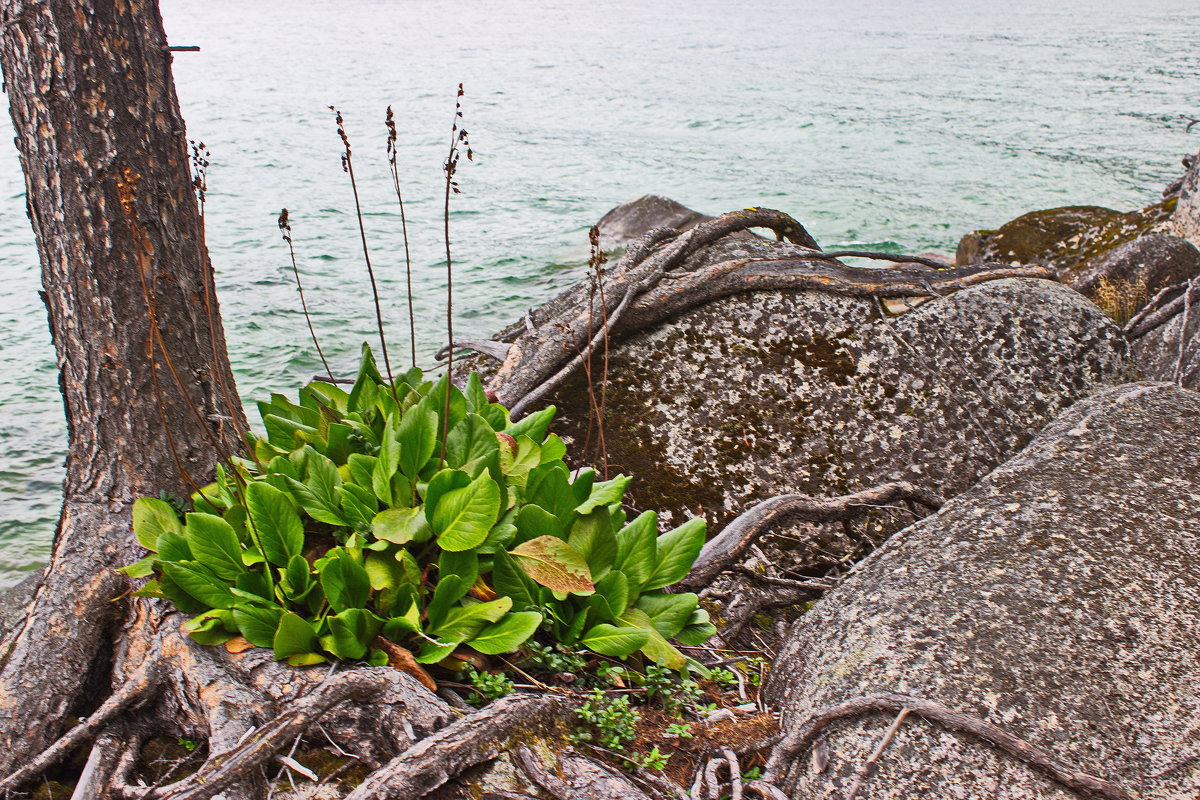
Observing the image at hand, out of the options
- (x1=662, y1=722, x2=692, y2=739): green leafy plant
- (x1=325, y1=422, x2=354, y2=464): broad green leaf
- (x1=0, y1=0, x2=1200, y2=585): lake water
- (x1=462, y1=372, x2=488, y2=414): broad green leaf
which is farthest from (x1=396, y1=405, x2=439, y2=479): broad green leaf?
(x1=0, y1=0, x2=1200, y2=585): lake water

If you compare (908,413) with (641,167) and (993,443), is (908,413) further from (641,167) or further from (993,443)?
(641,167)

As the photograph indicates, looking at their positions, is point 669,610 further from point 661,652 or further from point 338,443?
point 338,443

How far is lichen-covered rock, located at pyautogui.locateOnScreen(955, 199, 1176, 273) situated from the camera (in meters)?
8.70

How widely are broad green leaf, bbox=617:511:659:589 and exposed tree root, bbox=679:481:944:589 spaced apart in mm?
453

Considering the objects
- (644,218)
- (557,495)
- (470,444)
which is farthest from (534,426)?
(644,218)

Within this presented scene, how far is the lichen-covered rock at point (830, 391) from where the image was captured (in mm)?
4055

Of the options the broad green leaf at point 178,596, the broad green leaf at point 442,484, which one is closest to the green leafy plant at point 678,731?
the broad green leaf at point 442,484

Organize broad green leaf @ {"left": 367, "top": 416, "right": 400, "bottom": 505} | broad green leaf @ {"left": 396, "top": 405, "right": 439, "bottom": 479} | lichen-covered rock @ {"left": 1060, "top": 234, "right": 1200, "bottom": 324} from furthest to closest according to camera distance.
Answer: lichen-covered rock @ {"left": 1060, "top": 234, "right": 1200, "bottom": 324} < broad green leaf @ {"left": 396, "top": 405, "right": 439, "bottom": 479} < broad green leaf @ {"left": 367, "top": 416, "right": 400, "bottom": 505}

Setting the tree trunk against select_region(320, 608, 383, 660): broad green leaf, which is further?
the tree trunk

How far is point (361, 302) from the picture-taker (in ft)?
34.0

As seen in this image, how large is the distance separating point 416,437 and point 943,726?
1749mm

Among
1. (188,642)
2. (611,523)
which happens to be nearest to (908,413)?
(611,523)

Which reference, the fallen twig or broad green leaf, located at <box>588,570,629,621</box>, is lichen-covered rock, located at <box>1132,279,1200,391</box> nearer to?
the fallen twig

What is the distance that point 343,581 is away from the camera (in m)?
2.62
